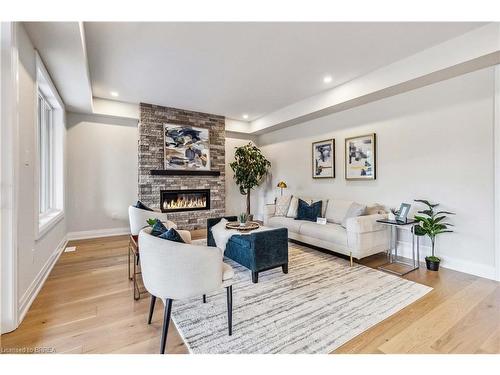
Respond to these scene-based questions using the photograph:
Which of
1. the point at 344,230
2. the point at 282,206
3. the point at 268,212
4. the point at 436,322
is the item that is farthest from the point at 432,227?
the point at 268,212

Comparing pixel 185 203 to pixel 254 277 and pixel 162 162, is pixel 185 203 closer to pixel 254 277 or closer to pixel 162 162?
pixel 162 162

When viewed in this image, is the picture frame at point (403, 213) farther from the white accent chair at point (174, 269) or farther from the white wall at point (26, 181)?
A: the white wall at point (26, 181)

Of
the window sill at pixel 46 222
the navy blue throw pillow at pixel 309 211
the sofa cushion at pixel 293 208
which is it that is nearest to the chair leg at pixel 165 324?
the window sill at pixel 46 222

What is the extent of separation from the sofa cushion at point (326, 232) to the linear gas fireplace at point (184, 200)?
9.21ft

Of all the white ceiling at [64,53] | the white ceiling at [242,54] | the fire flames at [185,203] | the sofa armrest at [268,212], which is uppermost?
the white ceiling at [242,54]

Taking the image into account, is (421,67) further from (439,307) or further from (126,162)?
(126,162)

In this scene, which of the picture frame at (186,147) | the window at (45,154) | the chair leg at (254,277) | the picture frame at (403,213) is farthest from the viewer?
the picture frame at (186,147)

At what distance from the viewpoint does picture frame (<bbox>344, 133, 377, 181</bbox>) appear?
4.05 metres

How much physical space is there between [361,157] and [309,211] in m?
1.39

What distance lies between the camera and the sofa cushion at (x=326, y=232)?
11.2ft

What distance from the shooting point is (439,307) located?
86.3 inches

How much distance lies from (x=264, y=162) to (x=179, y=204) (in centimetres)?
251

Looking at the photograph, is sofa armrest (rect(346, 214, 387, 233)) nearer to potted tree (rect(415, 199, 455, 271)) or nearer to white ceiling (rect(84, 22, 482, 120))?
potted tree (rect(415, 199, 455, 271))

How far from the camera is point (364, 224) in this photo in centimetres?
323
